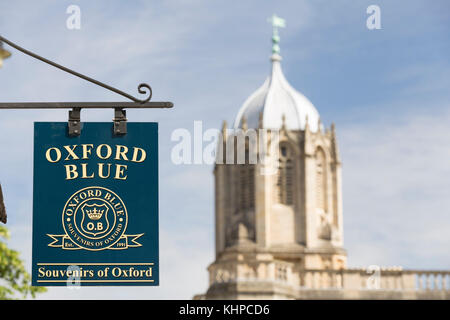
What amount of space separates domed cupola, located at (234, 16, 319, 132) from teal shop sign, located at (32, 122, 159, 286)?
56.5 m

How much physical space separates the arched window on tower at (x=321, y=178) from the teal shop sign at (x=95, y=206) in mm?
57891

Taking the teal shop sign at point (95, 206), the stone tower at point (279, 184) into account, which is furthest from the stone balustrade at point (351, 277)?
the teal shop sign at point (95, 206)

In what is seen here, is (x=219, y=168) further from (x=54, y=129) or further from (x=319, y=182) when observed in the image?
(x=54, y=129)

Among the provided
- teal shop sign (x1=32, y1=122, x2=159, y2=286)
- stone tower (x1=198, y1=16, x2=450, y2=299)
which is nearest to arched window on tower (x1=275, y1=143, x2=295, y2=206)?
stone tower (x1=198, y1=16, x2=450, y2=299)

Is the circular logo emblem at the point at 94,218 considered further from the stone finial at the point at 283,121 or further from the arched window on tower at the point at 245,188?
the stone finial at the point at 283,121

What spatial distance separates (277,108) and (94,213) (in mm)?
58337

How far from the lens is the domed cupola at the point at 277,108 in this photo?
229 ft

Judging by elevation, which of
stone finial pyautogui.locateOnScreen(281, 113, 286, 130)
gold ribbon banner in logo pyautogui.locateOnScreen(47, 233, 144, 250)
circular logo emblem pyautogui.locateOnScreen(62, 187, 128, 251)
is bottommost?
gold ribbon banner in logo pyautogui.locateOnScreen(47, 233, 144, 250)

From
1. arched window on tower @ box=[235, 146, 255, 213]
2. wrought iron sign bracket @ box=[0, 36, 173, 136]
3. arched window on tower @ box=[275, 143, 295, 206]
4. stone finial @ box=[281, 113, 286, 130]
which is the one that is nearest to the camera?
wrought iron sign bracket @ box=[0, 36, 173, 136]

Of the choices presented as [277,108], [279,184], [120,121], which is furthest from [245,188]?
[120,121]

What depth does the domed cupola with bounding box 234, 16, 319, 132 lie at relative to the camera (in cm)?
6994

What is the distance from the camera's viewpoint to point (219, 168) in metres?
70.2

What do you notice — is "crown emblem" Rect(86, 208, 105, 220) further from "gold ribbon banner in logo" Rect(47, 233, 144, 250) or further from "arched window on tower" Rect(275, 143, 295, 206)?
"arched window on tower" Rect(275, 143, 295, 206)
